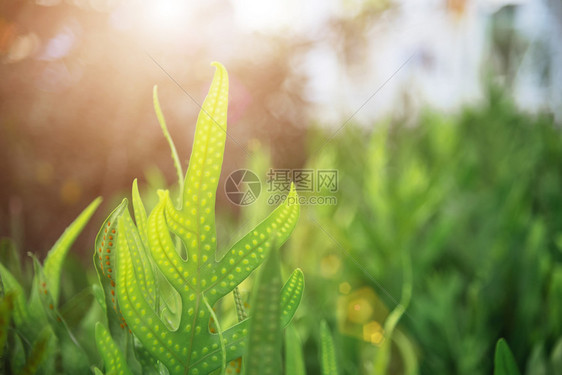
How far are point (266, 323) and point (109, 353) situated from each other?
0.08m

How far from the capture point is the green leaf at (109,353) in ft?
0.66

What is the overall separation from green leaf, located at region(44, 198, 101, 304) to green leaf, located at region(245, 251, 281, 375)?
129 millimetres

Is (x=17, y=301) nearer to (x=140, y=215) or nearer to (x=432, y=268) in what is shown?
(x=140, y=215)

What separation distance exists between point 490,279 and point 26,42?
77 centimetres

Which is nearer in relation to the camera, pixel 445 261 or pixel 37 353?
pixel 37 353

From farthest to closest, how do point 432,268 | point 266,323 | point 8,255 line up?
1. point 432,268
2. point 8,255
3. point 266,323

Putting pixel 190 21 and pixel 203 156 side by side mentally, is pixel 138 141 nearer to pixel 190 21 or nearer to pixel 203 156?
pixel 190 21

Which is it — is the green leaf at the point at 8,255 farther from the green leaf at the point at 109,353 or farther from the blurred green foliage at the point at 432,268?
the green leaf at the point at 109,353

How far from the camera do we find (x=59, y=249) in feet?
0.88

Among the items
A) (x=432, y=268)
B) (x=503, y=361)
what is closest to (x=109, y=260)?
(x=503, y=361)

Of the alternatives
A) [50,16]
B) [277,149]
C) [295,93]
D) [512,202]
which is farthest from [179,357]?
[295,93]

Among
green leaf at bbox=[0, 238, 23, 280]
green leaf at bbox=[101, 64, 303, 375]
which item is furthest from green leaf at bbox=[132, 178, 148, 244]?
green leaf at bbox=[0, 238, 23, 280]

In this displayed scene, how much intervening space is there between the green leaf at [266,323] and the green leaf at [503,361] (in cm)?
14

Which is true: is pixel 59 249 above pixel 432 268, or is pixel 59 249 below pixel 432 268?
above
